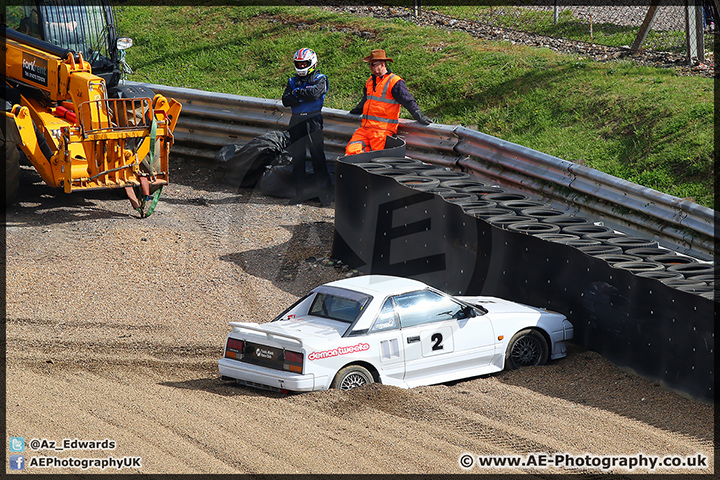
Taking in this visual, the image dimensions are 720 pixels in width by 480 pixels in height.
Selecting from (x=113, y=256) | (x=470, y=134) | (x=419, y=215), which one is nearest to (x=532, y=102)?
(x=470, y=134)

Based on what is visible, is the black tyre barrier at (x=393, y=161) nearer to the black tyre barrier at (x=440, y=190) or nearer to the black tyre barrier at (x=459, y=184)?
the black tyre barrier at (x=459, y=184)

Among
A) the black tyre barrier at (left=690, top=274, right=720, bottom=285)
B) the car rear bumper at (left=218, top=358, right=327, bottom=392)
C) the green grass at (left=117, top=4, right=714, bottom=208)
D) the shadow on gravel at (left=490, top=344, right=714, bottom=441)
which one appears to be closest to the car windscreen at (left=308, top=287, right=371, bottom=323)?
the car rear bumper at (left=218, top=358, right=327, bottom=392)

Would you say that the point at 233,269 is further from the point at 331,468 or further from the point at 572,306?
the point at 331,468

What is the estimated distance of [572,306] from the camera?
915cm

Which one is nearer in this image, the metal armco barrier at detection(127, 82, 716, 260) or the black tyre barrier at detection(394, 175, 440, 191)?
the metal armco barrier at detection(127, 82, 716, 260)

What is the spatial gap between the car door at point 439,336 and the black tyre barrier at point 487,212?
178 cm

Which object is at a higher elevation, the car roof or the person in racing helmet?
the person in racing helmet

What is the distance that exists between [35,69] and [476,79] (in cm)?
803

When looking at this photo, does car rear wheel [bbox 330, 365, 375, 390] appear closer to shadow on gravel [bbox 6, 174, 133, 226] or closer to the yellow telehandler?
the yellow telehandler

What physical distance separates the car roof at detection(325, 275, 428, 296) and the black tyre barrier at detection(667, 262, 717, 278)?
2667 mm

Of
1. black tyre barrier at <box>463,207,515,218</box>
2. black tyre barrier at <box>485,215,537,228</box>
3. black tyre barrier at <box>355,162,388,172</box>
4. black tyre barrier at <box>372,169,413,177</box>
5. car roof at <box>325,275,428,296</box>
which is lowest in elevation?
car roof at <box>325,275,428,296</box>

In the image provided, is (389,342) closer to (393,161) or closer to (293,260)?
(293,260)

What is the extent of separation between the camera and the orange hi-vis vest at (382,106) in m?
13.4

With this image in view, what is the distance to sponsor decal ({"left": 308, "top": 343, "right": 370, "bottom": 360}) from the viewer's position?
7.76 meters
